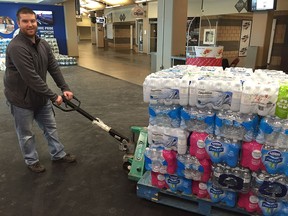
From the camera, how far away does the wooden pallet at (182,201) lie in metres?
2.09

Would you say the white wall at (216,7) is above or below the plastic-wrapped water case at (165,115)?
above

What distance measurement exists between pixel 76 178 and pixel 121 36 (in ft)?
68.0

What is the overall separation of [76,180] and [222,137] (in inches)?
64.4

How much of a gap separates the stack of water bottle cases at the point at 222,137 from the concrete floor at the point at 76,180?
0.42m

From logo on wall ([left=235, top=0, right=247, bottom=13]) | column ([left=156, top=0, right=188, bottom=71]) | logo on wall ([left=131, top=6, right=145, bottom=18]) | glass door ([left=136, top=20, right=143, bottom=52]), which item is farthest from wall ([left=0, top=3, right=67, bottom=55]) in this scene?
logo on wall ([left=235, top=0, right=247, bottom=13])

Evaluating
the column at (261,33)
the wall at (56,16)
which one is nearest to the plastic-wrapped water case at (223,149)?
the column at (261,33)

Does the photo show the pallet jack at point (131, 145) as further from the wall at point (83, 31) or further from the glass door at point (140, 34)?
the wall at point (83, 31)

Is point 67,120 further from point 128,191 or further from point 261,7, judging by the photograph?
point 261,7

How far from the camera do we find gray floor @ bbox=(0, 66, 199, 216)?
2.26m

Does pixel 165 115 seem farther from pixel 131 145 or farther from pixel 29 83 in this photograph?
pixel 29 83

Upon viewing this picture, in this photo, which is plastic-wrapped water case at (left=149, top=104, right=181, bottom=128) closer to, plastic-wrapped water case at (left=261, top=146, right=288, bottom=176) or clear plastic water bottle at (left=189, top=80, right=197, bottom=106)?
clear plastic water bottle at (left=189, top=80, right=197, bottom=106)

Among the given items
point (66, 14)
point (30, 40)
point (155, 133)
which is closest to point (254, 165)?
point (155, 133)

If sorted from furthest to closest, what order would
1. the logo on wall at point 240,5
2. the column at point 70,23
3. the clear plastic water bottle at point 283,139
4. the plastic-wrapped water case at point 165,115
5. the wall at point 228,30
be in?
Result: 1. the column at point 70,23
2. the wall at point 228,30
3. the logo on wall at point 240,5
4. the plastic-wrapped water case at point 165,115
5. the clear plastic water bottle at point 283,139

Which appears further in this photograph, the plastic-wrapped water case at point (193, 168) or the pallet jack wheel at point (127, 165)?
the pallet jack wheel at point (127, 165)
